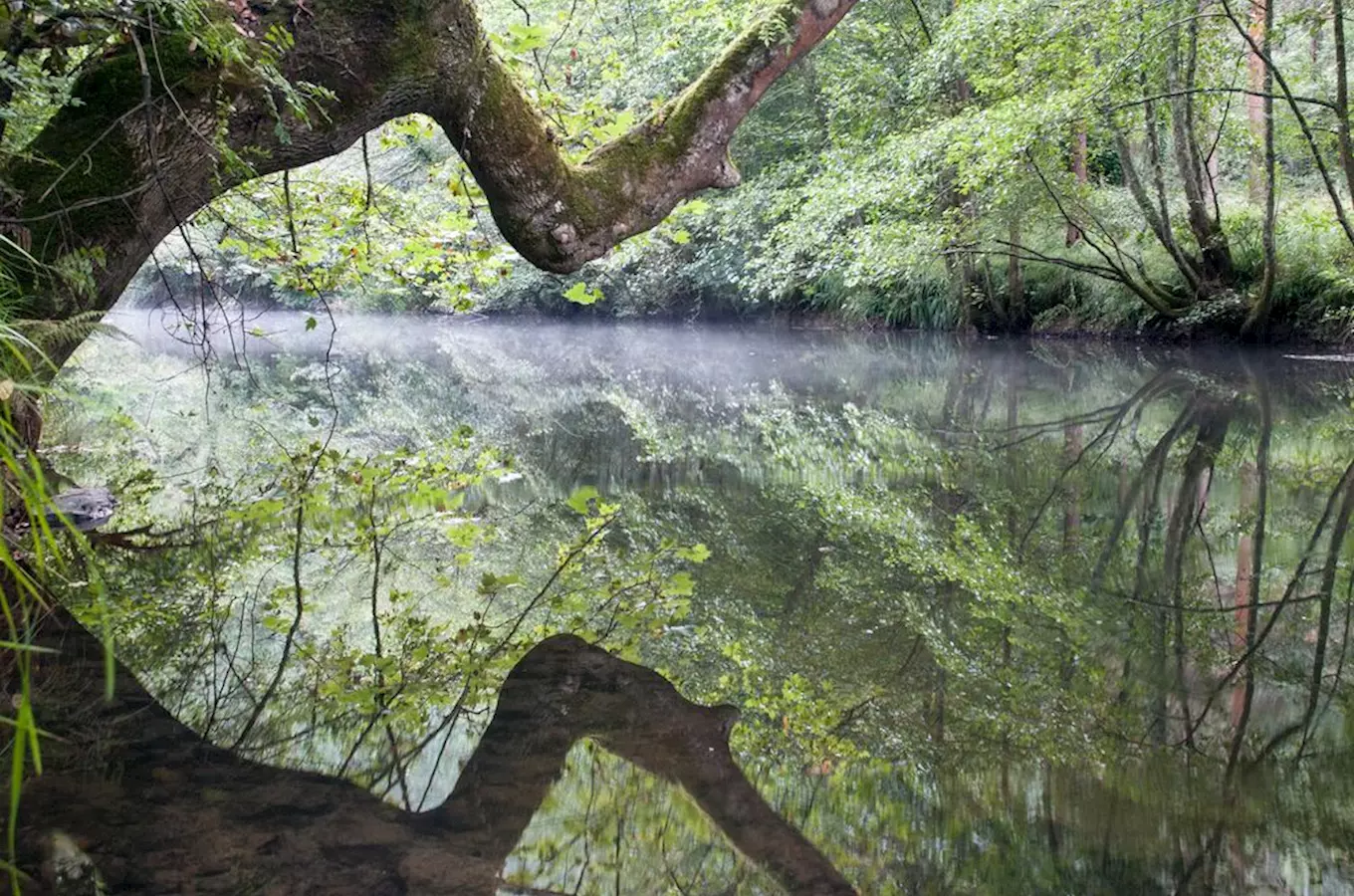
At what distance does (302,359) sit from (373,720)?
54.2 ft

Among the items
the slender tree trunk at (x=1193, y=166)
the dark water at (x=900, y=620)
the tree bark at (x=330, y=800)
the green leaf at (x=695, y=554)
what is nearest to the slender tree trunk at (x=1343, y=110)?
the slender tree trunk at (x=1193, y=166)

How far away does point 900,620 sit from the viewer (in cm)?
385

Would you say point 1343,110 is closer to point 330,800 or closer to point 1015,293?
point 1015,293

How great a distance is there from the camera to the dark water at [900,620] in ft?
7.68

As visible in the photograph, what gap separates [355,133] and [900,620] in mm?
3070

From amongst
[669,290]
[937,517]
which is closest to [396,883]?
[937,517]

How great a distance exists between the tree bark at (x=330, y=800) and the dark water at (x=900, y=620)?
0.07 m

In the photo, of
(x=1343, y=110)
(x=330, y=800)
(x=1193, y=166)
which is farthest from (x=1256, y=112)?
(x=330, y=800)

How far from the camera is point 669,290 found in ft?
92.3

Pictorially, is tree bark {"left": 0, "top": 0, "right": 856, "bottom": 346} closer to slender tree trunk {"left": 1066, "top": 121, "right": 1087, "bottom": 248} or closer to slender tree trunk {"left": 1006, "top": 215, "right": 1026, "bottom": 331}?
slender tree trunk {"left": 1066, "top": 121, "right": 1087, "bottom": 248}

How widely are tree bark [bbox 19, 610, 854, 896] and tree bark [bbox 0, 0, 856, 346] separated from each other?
5.83 feet

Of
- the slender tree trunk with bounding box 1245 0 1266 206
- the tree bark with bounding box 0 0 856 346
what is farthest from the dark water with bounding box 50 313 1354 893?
the slender tree trunk with bounding box 1245 0 1266 206

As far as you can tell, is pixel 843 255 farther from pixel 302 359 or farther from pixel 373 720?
pixel 373 720

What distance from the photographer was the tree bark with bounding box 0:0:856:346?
398 cm
